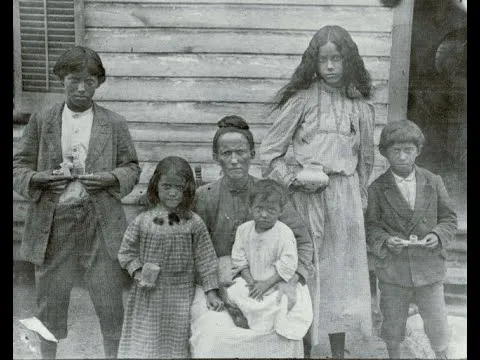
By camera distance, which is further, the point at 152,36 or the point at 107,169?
the point at 152,36

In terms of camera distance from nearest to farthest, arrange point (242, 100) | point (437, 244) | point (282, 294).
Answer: point (282, 294) → point (437, 244) → point (242, 100)

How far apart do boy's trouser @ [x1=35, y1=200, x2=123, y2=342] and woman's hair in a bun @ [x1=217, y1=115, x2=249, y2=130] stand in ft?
3.00

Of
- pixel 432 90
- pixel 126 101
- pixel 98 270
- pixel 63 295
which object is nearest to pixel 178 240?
pixel 98 270

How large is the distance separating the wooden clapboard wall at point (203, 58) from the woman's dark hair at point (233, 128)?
338mm

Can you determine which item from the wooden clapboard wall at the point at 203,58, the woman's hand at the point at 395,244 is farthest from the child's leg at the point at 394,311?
the wooden clapboard wall at the point at 203,58

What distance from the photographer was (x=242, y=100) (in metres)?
4.14

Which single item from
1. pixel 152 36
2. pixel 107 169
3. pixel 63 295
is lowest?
pixel 63 295

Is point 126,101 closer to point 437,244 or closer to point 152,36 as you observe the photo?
point 152,36

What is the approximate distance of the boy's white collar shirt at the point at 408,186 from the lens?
12.7ft

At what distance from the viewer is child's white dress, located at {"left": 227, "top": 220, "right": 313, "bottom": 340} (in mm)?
3518


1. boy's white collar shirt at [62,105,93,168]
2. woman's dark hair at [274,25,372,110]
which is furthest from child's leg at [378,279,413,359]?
boy's white collar shirt at [62,105,93,168]

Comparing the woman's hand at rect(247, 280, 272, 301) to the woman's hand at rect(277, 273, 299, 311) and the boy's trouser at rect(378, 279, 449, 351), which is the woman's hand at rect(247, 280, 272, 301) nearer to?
the woman's hand at rect(277, 273, 299, 311)

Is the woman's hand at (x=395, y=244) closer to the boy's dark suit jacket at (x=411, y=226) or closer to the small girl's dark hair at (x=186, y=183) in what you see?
the boy's dark suit jacket at (x=411, y=226)
